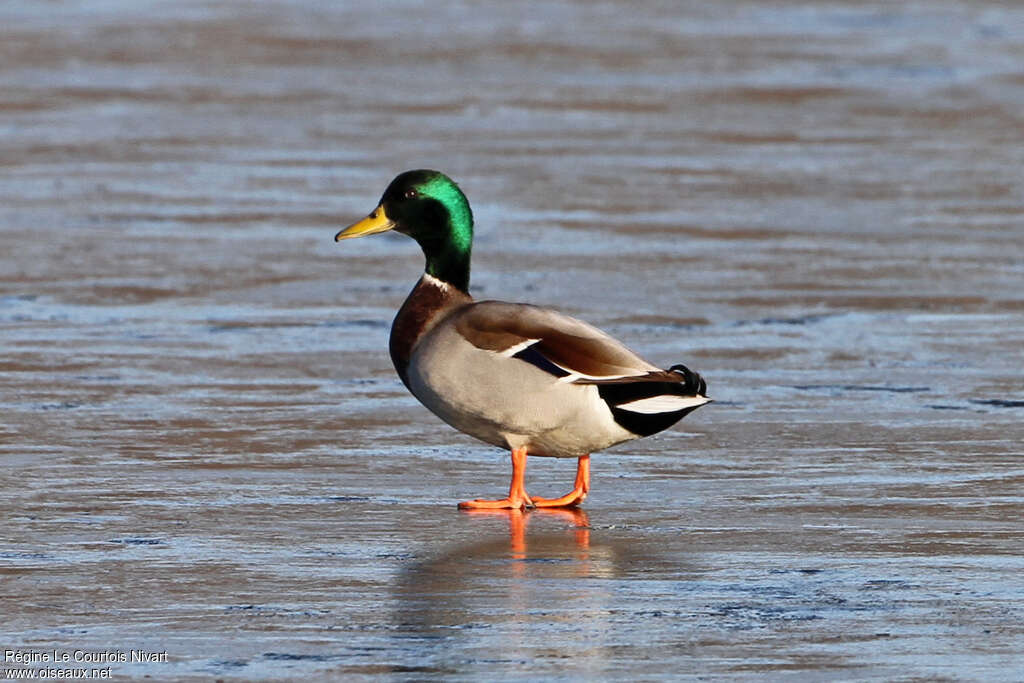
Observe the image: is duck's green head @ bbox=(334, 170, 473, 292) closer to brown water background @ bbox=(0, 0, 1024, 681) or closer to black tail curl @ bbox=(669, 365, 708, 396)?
brown water background @ bbox=(0, 0, 1024, 681)

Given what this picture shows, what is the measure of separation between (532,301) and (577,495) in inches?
152

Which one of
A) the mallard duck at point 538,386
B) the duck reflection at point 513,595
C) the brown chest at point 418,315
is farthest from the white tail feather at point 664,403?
the brown chest at point 418,315

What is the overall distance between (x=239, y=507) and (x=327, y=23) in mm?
17390

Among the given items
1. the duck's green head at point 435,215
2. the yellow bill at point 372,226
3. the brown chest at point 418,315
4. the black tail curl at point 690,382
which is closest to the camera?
the black tail curl at point 690,382

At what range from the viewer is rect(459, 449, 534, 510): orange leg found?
6488 mm

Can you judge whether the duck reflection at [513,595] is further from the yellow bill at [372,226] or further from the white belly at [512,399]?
the yellow bill at [372,226]

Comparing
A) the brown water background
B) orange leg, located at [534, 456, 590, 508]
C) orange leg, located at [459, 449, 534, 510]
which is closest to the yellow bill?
the brown water background

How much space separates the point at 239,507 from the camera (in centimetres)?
644

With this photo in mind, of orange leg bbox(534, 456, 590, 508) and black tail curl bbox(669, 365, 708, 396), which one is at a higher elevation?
black tail curl bbox(669, 365, 708, 396)

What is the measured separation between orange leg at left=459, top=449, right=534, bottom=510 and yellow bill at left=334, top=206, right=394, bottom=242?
101 cm

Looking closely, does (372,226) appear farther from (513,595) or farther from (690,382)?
(513,595)

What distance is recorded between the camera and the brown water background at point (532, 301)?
5.14m

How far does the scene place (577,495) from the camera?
6641mm

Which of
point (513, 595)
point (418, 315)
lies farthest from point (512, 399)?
point (513, 595)
